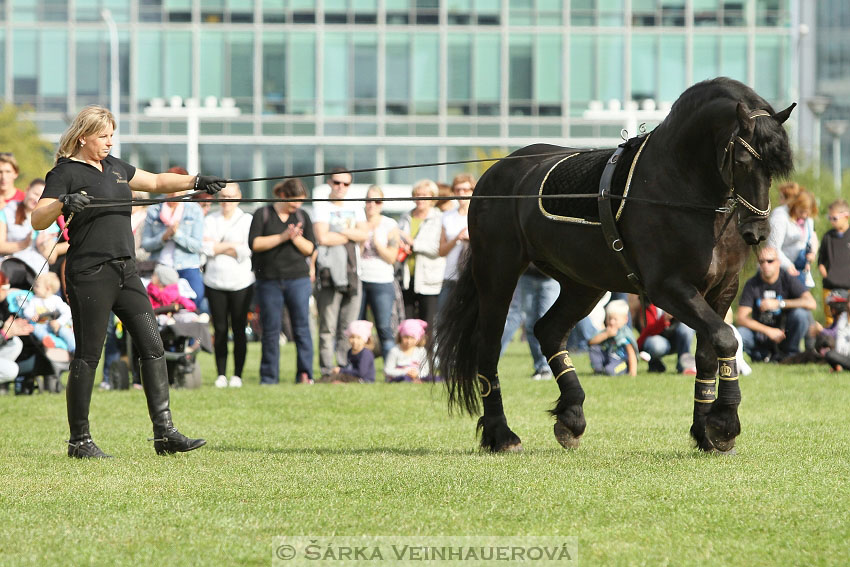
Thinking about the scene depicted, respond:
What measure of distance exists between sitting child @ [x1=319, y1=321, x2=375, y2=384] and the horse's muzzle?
8067 millimetres

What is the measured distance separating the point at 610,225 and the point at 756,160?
3.64 ft

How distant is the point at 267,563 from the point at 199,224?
31.9 ft

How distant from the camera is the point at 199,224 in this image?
14.5 metres

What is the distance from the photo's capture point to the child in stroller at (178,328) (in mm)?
13852

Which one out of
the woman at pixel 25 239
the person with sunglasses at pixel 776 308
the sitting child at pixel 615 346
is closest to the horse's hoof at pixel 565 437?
the sitting child at pixel 615 346

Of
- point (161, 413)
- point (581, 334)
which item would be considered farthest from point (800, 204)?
point (161, 413)

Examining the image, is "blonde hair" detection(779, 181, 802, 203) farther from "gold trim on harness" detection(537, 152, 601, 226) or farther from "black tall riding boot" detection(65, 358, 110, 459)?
"black tall riding boot" detection(65, 358, 110, 459)

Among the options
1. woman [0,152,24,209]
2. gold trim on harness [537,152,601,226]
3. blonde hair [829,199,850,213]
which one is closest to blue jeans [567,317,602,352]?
blonde hair [829,199,850,213]

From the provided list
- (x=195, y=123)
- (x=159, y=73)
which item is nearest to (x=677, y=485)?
(x=195, y=123)

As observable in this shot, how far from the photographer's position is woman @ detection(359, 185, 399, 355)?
15.1 m

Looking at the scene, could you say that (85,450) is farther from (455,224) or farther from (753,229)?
(455,224)

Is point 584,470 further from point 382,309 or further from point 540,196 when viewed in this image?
point 382,309

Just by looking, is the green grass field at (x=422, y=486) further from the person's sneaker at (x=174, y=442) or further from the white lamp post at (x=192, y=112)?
the white lamp post at (x=192, y=112)

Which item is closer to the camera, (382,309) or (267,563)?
(267,563)
